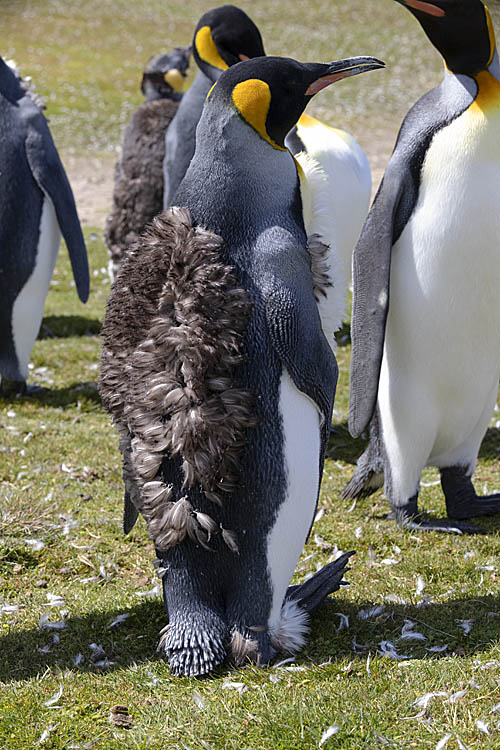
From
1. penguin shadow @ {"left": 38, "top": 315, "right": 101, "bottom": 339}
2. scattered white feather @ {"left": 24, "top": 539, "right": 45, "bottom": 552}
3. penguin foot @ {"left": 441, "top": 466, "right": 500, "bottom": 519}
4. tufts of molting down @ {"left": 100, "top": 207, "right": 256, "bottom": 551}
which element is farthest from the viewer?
A: penguin shadow @ {"left": 38, "top": 315, "right": 101, "bottom": 339}

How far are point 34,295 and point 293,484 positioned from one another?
141 inches

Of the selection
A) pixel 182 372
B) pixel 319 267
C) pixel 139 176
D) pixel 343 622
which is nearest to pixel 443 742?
pixel 343 622

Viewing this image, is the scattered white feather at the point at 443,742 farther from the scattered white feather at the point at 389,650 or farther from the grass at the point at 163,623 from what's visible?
the scattered white feather at the point at 389,650

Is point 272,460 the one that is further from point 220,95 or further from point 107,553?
point 107,553

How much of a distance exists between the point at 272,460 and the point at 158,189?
189 inches

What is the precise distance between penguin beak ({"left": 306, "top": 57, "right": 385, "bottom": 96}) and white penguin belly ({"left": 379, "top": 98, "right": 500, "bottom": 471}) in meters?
0.63

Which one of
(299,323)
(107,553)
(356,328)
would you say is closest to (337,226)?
(356,328)

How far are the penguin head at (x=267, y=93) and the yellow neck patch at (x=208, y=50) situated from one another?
2931 mm

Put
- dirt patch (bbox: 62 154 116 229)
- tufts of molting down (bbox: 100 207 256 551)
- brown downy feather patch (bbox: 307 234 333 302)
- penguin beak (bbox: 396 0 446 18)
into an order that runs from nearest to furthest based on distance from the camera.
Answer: tufts of molting down (bbox: 100 207 256 551), brown downy feather patch (bbox: 307 234 333 302), penguin beak (bbox: 396 0 446 18), dirt patch (bbox: 62 154 116 229)

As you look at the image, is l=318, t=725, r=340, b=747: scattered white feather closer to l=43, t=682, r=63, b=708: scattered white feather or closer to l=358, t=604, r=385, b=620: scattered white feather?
l=358, t=604, r=385, b=620: scattered white feather

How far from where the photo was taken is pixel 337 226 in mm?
5035

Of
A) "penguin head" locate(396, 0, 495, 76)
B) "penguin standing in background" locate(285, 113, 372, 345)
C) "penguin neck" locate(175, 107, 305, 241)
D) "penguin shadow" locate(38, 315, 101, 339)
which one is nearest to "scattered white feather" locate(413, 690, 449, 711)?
"penguin neck" locate(175, 107, 305, 241)

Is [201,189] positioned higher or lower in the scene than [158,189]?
higher

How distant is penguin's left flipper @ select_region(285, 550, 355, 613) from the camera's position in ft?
9.39
